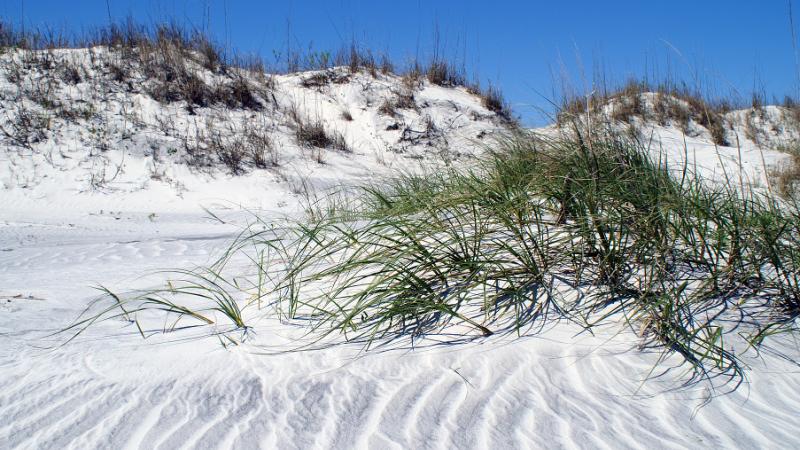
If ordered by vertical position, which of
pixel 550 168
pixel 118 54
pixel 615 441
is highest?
pixel 118 54

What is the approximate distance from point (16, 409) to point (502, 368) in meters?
1.62

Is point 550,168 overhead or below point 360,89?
below

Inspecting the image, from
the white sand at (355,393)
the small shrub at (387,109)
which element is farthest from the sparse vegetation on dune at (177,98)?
the white sand at (355,393)

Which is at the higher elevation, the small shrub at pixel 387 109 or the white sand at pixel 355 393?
Result: the small shrub at pixel 387 109

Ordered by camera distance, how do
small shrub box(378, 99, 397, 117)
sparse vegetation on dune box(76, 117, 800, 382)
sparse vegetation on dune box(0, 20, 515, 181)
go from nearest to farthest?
1. sparse vegetation on dune box(76, 117, 800, 382)
2. sparse vegetation on dune box(0, 20, 515, 181)
3. small shrub box(378, 99, 397, 117)

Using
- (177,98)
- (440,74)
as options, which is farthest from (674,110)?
(177,98)

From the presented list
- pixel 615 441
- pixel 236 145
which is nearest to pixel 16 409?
pixel 615 441

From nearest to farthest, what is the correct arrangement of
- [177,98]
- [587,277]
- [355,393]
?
[355,393] → [587,277] → [177,98]

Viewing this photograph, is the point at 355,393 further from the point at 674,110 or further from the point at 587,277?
the point at 674,110

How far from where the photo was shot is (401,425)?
69.8 inches

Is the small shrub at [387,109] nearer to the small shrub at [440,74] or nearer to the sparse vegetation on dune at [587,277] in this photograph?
the small shrub at [440,74]

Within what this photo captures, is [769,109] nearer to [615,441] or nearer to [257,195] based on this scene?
[257,195]

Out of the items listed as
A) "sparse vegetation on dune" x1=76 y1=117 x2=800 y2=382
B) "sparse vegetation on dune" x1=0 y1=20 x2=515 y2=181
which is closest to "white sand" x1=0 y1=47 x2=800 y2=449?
"sparse vegetation on dune" x1=76 y1=117 x2=800 y2=382

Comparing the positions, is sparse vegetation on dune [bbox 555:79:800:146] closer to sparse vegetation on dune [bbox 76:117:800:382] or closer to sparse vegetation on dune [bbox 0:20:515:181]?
sparse vegetation on dune [bbox 0:20:515:181]
